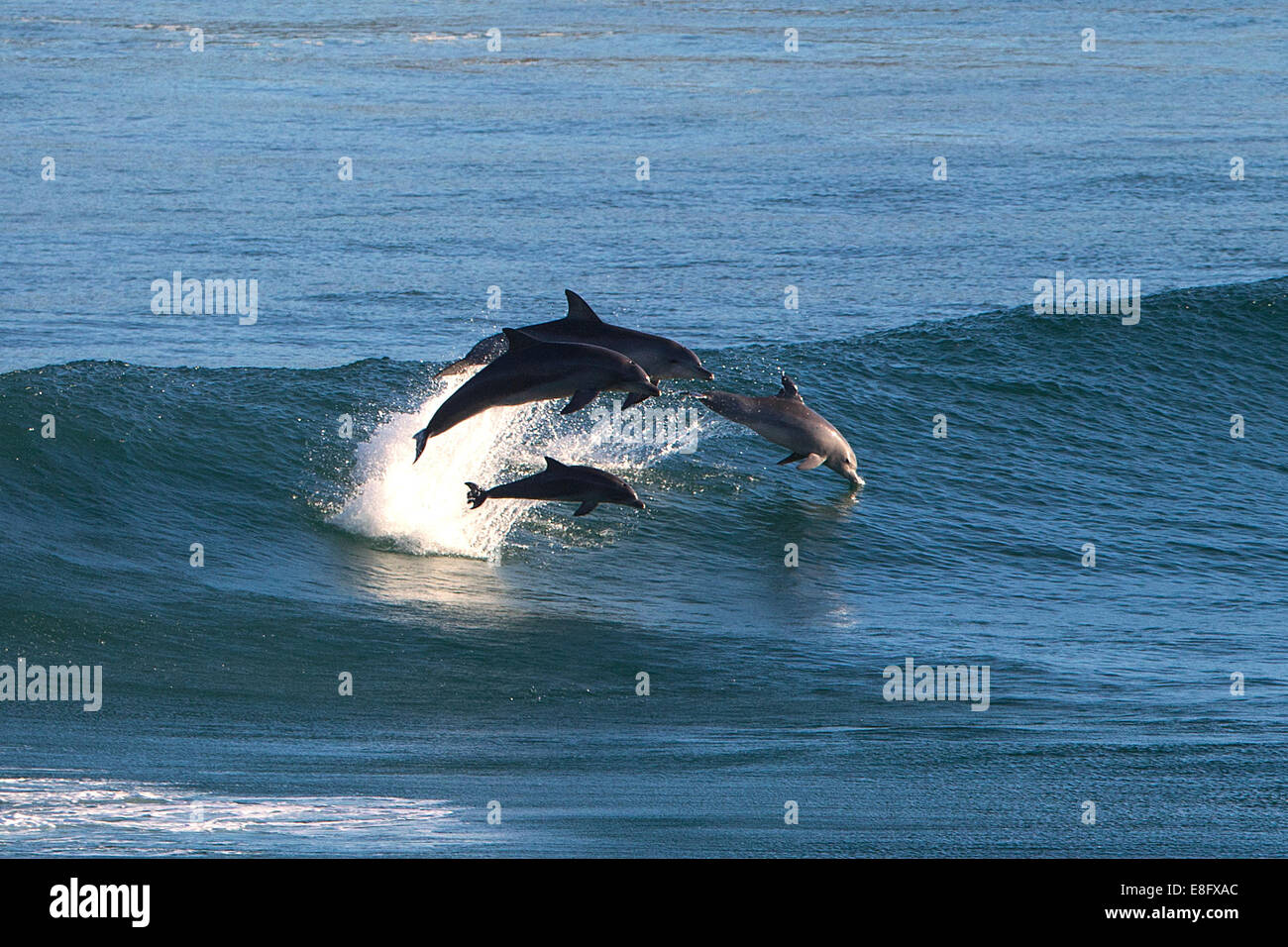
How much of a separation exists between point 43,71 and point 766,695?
28543mm

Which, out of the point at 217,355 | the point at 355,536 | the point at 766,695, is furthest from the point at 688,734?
the point at 217,355

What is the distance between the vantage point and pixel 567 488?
1244 centimetres

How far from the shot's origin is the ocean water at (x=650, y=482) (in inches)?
374

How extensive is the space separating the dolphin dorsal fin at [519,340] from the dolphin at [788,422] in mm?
2991

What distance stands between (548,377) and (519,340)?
313 millimetres

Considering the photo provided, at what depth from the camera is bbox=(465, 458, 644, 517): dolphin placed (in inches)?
483

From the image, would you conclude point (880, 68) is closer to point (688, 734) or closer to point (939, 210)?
point (939, 210)
